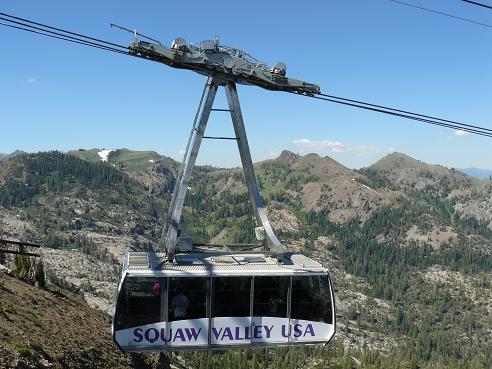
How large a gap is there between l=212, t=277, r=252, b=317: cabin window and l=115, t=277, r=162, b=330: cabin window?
70.3 inches

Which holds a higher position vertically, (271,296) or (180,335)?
(271,296)

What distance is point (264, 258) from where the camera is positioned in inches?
666

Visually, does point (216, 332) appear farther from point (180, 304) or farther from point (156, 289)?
point (156, 289)

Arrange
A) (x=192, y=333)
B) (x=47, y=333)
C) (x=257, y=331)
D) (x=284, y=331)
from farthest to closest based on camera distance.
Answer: (x=47, y=333) → (x=284, y=331) → (x=257, y=331) → (x=192, y=333)

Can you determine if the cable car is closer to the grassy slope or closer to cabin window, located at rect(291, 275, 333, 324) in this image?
cabin window, located at rect(291, 275, 333, 324)

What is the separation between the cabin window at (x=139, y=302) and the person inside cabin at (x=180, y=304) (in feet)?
1.52

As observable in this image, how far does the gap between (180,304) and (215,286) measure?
122 centimetres

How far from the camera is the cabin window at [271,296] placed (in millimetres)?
15500

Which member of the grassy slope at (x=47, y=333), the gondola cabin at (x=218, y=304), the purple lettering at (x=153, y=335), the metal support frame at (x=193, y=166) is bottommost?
the grassy slope at (x=47, y=333)

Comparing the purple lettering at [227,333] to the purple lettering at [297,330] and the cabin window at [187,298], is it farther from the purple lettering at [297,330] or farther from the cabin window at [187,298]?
the purple lettering at [297,330]

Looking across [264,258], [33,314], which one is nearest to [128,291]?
[264,258]

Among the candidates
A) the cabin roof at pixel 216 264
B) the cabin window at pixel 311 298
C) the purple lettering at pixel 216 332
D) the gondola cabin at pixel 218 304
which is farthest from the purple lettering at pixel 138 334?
the cabin window at pixel 311 298

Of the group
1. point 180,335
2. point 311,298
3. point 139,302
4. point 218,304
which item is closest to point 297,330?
point 311,298

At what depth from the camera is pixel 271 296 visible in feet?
51.7
